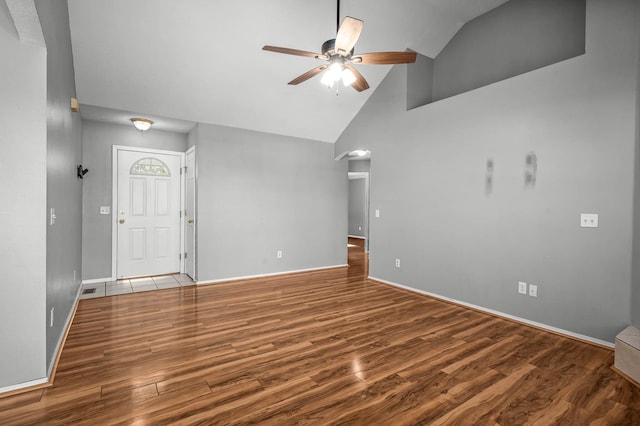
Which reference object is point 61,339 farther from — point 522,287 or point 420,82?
point 420,82

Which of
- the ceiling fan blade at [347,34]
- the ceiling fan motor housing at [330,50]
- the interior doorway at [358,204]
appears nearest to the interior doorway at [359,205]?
the interior doorway at [358,204]

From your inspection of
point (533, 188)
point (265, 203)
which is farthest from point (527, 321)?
point (265, 203)

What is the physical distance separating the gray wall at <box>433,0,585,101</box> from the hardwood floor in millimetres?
3235

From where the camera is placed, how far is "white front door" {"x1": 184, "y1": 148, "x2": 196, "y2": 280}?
5.27 meters

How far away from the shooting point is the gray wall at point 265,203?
16.9ft

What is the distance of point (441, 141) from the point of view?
4391mm

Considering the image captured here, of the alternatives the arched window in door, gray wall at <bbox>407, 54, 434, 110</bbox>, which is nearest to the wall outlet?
gray wall at <bbox>407, 54, 434, 110</bbox>

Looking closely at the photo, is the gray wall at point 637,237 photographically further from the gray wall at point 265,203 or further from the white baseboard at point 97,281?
the white baseboard at point 97,281

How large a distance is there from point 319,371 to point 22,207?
7.73ft

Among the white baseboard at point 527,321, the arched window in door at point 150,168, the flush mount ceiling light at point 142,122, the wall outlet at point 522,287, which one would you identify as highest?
the flush mount ceiling light at point 142,122

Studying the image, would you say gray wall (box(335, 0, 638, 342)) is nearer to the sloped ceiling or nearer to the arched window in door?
the sloped ceiling

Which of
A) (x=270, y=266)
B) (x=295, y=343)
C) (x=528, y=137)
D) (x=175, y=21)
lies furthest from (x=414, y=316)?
(x=175, y=21)

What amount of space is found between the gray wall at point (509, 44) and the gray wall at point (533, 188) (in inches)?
29.1

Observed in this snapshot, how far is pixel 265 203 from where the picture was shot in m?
5.73
